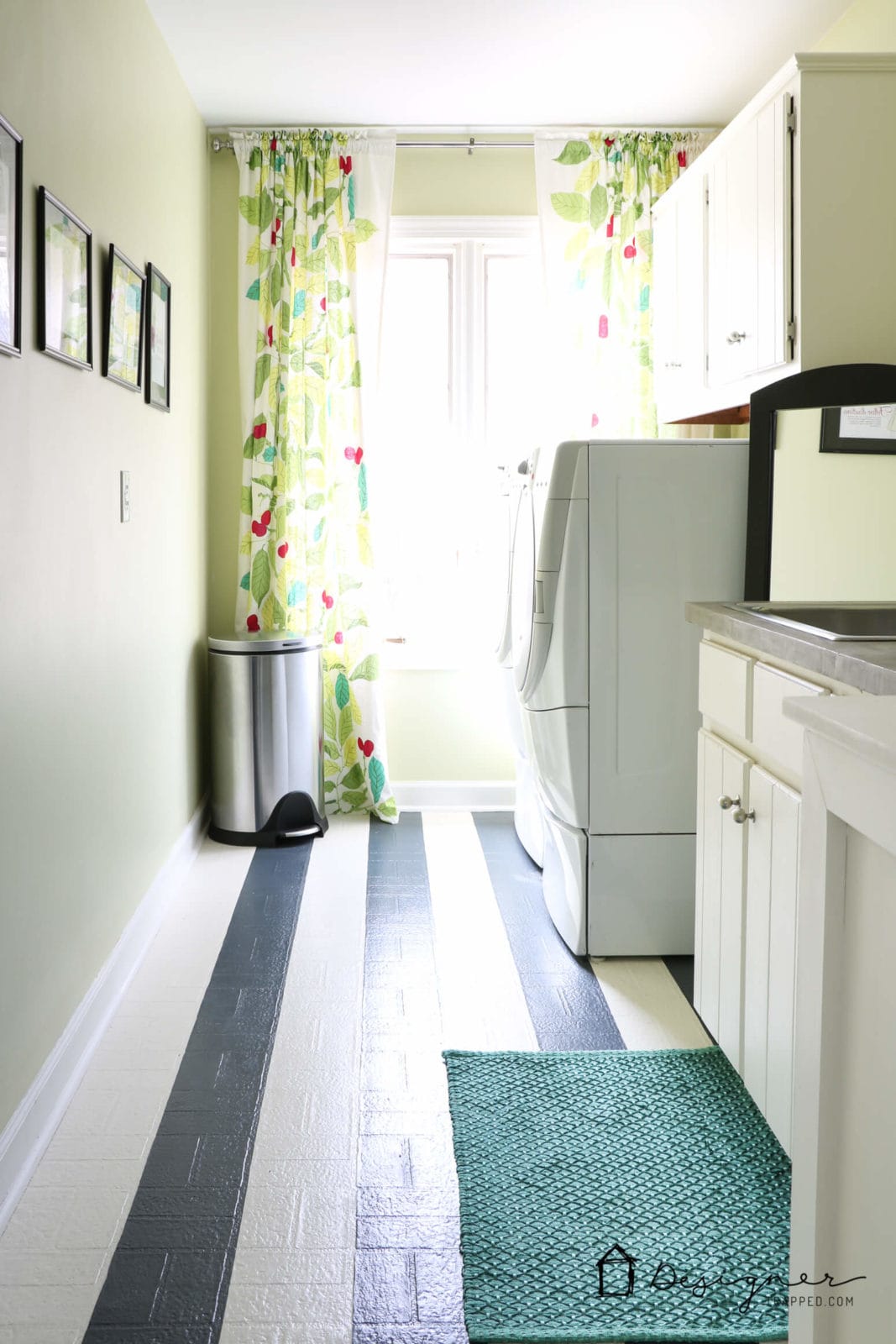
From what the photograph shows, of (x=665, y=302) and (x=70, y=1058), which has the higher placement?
(x=665, y=302)

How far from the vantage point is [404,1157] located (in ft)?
6.63

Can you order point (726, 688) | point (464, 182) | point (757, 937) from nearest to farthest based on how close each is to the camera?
1. point (757, 937)
2. point (726, 688)
3. point (464, 182)

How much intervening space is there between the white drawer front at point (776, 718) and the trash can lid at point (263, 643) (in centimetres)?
224

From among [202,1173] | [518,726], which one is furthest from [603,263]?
[202,1173]

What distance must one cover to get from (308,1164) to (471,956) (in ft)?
3.41

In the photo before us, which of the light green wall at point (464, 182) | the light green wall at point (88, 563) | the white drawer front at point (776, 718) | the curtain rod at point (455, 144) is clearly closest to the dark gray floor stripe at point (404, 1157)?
the light green wall at point (88, 563)

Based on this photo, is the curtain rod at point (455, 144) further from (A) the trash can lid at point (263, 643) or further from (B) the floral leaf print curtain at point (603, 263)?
(A) the trash can lid at point (263, 643)

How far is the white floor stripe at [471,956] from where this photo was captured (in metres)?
2.53

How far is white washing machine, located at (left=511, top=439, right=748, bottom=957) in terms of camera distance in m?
2.89

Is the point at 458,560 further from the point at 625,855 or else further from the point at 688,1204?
the point at 688,1204

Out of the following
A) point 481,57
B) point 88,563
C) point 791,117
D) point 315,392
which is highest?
point 481,57

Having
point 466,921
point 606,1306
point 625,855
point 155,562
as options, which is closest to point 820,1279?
point 606,1306

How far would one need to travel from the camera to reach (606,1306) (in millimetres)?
1635

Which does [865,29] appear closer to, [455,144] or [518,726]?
[455,144]
